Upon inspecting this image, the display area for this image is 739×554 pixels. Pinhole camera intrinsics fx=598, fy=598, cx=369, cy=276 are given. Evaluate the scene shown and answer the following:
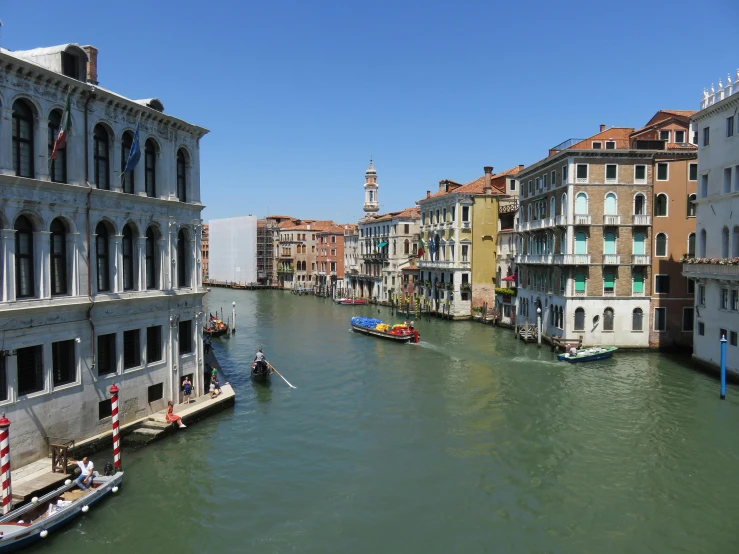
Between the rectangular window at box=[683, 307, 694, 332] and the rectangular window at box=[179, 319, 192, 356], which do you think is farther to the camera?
the rectangular window at box=[683, 307, 694, 332]

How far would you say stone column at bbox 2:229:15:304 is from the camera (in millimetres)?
12156

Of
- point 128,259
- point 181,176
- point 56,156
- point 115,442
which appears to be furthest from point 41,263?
point 181,176

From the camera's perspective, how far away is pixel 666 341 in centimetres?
3006

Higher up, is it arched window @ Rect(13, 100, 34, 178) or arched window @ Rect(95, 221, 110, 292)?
arched window @ Rect(13, 100, 34, 178)

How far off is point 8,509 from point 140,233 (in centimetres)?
740

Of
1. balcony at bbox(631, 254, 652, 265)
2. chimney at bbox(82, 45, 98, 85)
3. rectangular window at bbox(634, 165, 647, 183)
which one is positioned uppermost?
chimney at bbox(82, 45, 98, 85)

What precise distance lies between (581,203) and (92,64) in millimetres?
23215

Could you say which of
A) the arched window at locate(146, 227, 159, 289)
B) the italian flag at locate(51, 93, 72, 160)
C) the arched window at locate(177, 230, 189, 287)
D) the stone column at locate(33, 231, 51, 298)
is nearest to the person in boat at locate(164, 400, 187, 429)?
the arched window at locate(146, 227, 159, 289)

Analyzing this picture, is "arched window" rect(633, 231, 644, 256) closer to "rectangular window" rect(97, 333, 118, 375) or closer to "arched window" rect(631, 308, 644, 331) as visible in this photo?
"arched window" rect(631, 308, 644, 331)

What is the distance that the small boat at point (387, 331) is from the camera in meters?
35.6

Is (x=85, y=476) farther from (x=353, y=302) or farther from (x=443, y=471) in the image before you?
(x=353, y=302)

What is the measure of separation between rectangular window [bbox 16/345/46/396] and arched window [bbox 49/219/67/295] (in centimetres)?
141

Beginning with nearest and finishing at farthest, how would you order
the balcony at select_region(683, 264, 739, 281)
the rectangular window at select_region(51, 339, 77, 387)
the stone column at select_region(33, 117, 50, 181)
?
the stone column at select_region(33, 117, 50, 181) → the rectangular window at select_region(51, 339, 77, 387) → the balcony at select_region(683, 264, 739, 281)

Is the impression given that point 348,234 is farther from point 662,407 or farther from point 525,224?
point 662,407
